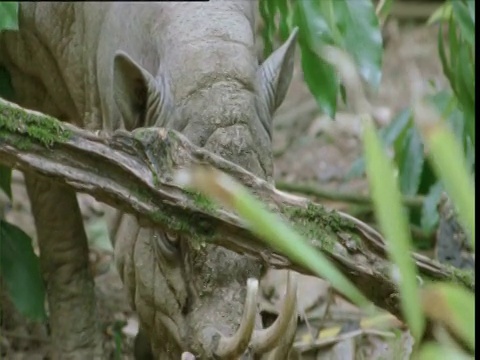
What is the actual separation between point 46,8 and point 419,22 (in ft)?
17.7

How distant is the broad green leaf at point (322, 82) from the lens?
245 centimetres

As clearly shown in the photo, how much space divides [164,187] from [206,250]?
0.29 metres

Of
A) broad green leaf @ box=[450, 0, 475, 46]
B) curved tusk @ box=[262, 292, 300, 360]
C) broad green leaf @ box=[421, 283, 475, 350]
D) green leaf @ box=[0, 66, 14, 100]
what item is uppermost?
broad green leaf @ box=[421, 283, 475, 350]

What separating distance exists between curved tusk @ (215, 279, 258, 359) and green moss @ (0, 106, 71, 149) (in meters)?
0.47

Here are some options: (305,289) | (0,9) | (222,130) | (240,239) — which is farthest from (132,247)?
(305,289)

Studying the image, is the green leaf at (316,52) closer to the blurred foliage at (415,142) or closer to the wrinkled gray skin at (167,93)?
the blurred foliage at (415,142)

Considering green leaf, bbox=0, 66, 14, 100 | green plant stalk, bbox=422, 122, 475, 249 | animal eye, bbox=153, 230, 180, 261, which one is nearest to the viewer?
green plant stalk, bbox=422, 122, 475, 249

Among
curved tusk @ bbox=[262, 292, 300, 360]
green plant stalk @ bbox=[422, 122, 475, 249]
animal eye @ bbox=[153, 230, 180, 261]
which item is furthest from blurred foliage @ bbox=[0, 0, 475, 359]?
animal eye @ bbox=[153, 230, 180, 261]

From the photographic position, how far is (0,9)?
187 centimetres

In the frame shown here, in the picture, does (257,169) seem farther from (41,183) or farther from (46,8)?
(41,183)

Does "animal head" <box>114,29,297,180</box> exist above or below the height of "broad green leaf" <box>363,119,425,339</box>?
below

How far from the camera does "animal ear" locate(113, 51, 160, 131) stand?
2.49m

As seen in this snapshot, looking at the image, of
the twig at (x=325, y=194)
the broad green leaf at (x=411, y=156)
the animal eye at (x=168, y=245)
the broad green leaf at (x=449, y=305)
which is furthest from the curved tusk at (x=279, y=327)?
the twig at (x=325, y=194)

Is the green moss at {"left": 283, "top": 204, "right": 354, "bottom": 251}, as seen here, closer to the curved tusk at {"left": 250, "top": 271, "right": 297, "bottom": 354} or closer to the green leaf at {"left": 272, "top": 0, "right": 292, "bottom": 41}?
the curved tusk at {"left": 250, "top": 271, "right": 297, "bottom": 354}
